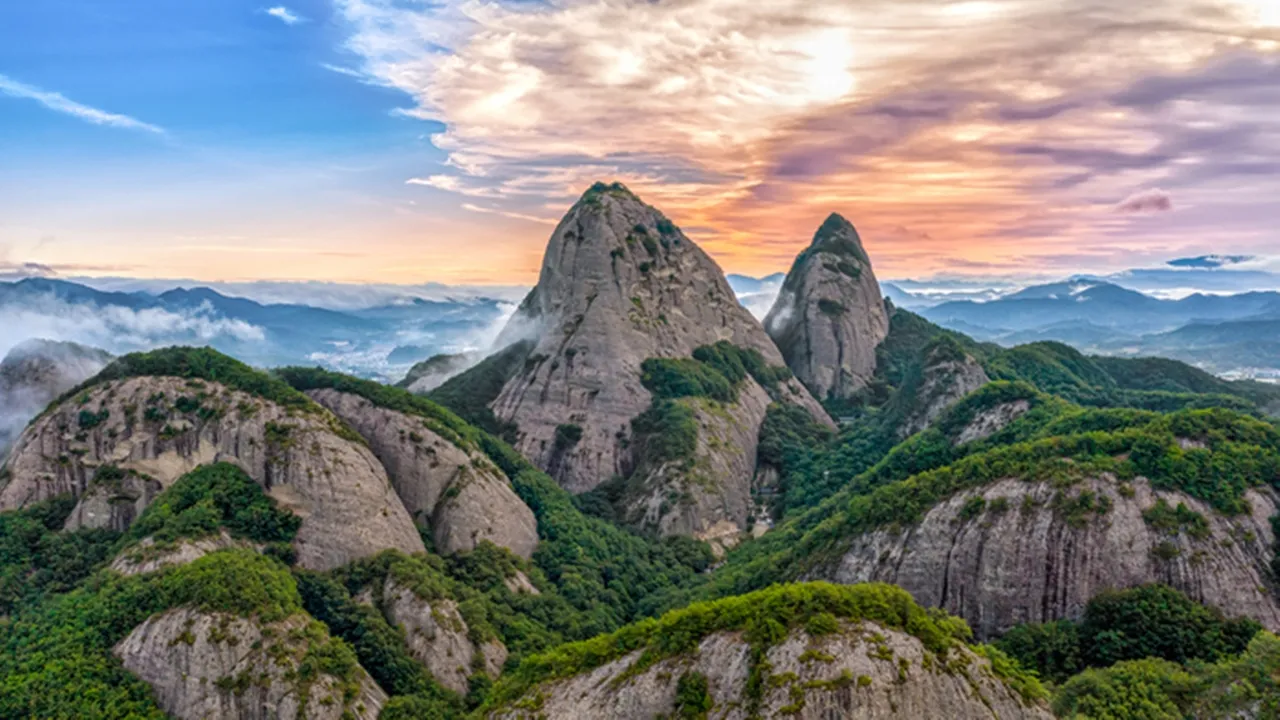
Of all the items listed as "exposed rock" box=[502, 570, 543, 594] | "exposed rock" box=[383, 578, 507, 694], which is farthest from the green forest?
"exposed rock" box=[383, 578, 507, 694]

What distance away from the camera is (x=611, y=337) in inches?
4131

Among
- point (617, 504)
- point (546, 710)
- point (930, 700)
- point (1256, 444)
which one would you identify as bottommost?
point (617, 504)

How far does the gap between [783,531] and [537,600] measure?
94.7ft

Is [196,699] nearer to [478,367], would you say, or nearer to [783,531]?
[783,531]

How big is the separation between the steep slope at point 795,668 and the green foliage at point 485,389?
64823mm

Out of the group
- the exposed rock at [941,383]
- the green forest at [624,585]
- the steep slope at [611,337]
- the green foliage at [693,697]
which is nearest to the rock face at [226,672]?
the green forest at [624,585]

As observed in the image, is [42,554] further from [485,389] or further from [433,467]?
[485,389]

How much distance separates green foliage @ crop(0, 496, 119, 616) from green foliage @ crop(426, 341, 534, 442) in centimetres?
4913

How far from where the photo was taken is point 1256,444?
49469 millimetres

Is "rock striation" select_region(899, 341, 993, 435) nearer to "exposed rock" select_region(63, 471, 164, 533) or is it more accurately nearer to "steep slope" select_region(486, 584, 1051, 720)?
"steep slope" select_region(486, 584, 1051, 720)

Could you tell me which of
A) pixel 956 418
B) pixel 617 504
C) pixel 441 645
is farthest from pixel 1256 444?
pixel 617 504

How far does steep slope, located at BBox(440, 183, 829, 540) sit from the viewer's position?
97312 millimetres

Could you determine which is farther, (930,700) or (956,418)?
(956,418)

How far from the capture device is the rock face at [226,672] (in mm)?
39531
